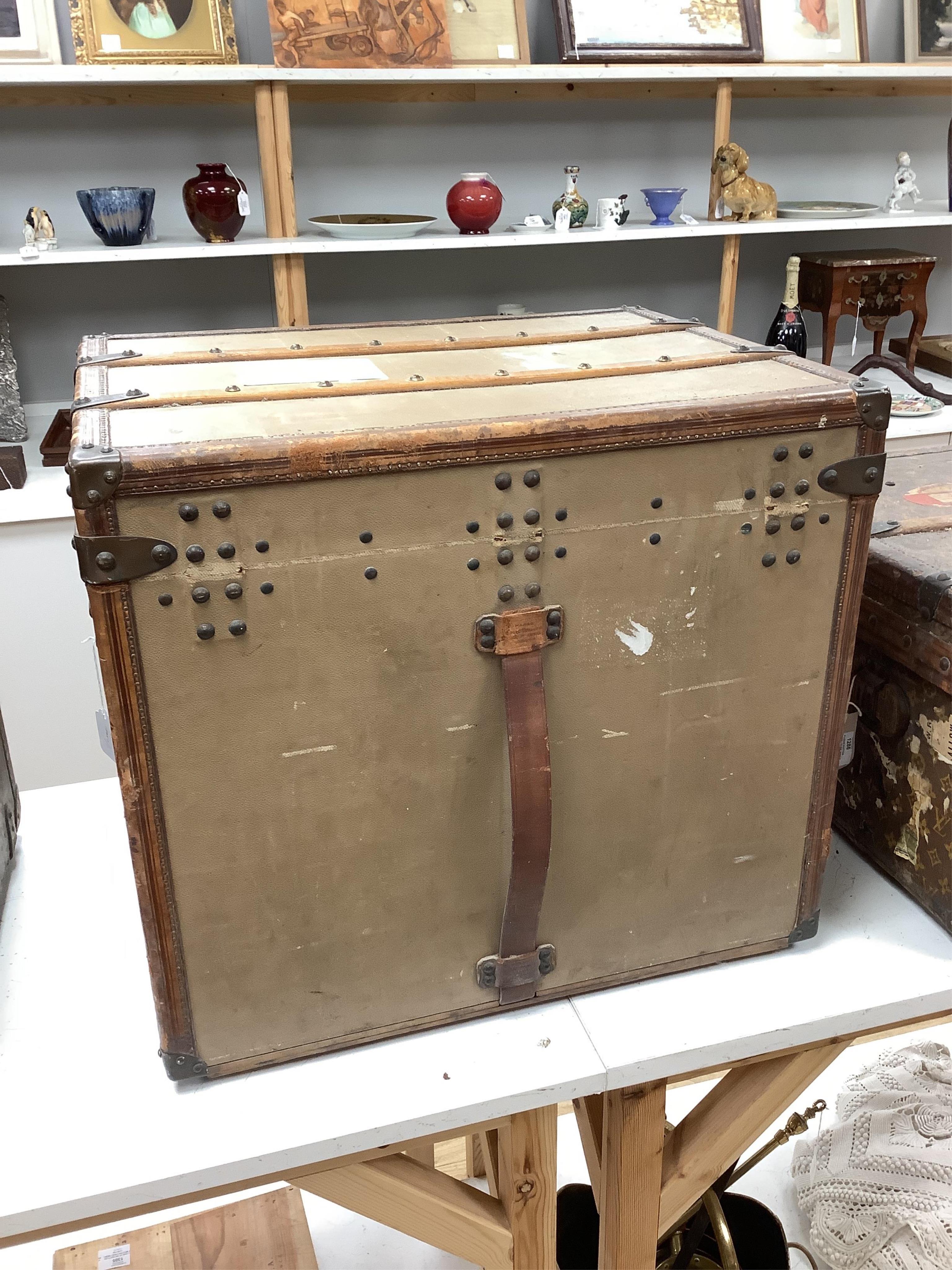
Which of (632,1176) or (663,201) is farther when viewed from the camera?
(663,201)

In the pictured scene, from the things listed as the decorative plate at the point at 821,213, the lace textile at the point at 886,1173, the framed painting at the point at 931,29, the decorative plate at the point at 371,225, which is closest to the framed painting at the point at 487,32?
the decorative plate at the point at 371,225

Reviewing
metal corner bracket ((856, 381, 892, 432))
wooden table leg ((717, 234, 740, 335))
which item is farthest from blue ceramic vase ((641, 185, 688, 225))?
metal corner bracket ((856, 381, 892, 432))

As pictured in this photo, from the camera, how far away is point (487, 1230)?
977mm

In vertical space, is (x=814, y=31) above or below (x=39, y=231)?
above

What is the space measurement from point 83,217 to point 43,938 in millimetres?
2050

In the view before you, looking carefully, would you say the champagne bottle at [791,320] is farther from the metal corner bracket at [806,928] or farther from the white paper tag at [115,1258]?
the white paper tag at [115,1258]

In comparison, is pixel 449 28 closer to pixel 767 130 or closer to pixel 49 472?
pixel 767 130

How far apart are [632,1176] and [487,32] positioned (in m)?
2.40

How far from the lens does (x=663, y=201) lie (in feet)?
8.37

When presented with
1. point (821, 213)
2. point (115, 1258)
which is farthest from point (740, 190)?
point (115, 1258)

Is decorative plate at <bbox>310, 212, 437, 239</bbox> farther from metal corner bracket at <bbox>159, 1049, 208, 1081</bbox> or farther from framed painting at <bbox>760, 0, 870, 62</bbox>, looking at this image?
metal corner bracket at <bbox>159, 1049, 208, 1081</bbox>

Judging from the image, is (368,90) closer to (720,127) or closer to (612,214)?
(612,214)

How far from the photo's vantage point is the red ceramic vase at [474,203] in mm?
2426

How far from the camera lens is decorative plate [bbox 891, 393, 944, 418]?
261 centimetres
